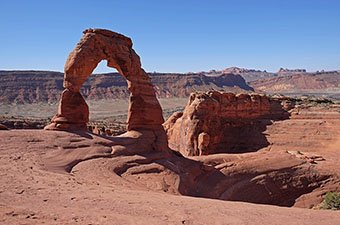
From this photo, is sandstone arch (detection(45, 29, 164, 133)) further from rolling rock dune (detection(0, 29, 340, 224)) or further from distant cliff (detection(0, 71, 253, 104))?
distant cliff (detection(0, 71, 253, 104))

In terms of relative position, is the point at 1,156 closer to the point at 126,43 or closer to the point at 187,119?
the point at 126,43

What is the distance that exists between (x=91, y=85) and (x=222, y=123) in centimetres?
9637

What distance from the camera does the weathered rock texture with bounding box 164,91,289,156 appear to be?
31.6m

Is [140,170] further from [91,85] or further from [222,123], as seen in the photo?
[91,85]

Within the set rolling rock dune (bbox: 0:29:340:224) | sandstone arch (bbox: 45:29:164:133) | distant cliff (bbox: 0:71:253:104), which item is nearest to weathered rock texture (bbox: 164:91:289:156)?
rolling rock dune (bbox: 0:29:340:224)

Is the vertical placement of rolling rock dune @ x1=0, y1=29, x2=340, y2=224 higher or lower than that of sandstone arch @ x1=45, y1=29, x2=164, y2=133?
lower

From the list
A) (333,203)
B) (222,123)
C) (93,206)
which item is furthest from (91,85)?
(93,206)

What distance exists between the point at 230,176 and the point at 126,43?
9.53 m

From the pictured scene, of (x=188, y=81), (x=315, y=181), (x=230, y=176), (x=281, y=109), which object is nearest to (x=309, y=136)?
(x=281, y=109)

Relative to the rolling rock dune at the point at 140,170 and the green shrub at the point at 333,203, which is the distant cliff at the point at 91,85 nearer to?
the rolling rock dune at the point at 140,170

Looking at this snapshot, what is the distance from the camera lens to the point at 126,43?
70.1 ft

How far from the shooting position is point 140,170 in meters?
16.9

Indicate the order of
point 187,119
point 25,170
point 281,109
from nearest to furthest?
point 25,170 < point 187,119 < point 281,109

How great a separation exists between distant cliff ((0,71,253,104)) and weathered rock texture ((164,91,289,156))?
214 feet
